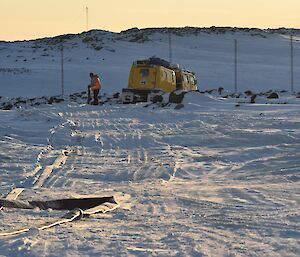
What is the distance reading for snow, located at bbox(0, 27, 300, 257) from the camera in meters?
5.16

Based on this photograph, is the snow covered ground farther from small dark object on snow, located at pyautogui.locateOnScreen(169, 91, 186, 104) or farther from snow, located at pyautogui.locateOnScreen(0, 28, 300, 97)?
snow, located at pyautogui.locateOnScreen(0, 28, 300, 97)

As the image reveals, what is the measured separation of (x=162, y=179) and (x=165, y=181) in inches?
8.1

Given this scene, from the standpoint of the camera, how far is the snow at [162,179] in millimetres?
5164

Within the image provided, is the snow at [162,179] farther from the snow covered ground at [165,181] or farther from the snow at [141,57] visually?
the snow at [141,57]

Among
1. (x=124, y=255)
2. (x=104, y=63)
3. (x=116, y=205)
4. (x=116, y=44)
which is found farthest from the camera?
(x=116, y=44)

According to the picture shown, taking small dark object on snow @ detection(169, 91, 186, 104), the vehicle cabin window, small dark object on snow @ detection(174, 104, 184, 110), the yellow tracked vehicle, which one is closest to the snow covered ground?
small dark object on snow @ detection(174, 104, 184, 110)

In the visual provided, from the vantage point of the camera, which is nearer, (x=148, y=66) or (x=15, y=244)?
(x=15, y=244)

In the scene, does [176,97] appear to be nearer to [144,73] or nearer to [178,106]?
[178,106]

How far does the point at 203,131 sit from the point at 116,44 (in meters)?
42.0

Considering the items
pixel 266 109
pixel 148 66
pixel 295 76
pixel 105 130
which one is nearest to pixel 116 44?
pixel 295 76

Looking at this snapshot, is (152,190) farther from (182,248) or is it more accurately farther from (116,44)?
(116,44)

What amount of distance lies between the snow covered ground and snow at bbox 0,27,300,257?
0.01 meters

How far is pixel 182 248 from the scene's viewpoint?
16.4 ft

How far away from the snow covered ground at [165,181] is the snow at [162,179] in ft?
0.04
